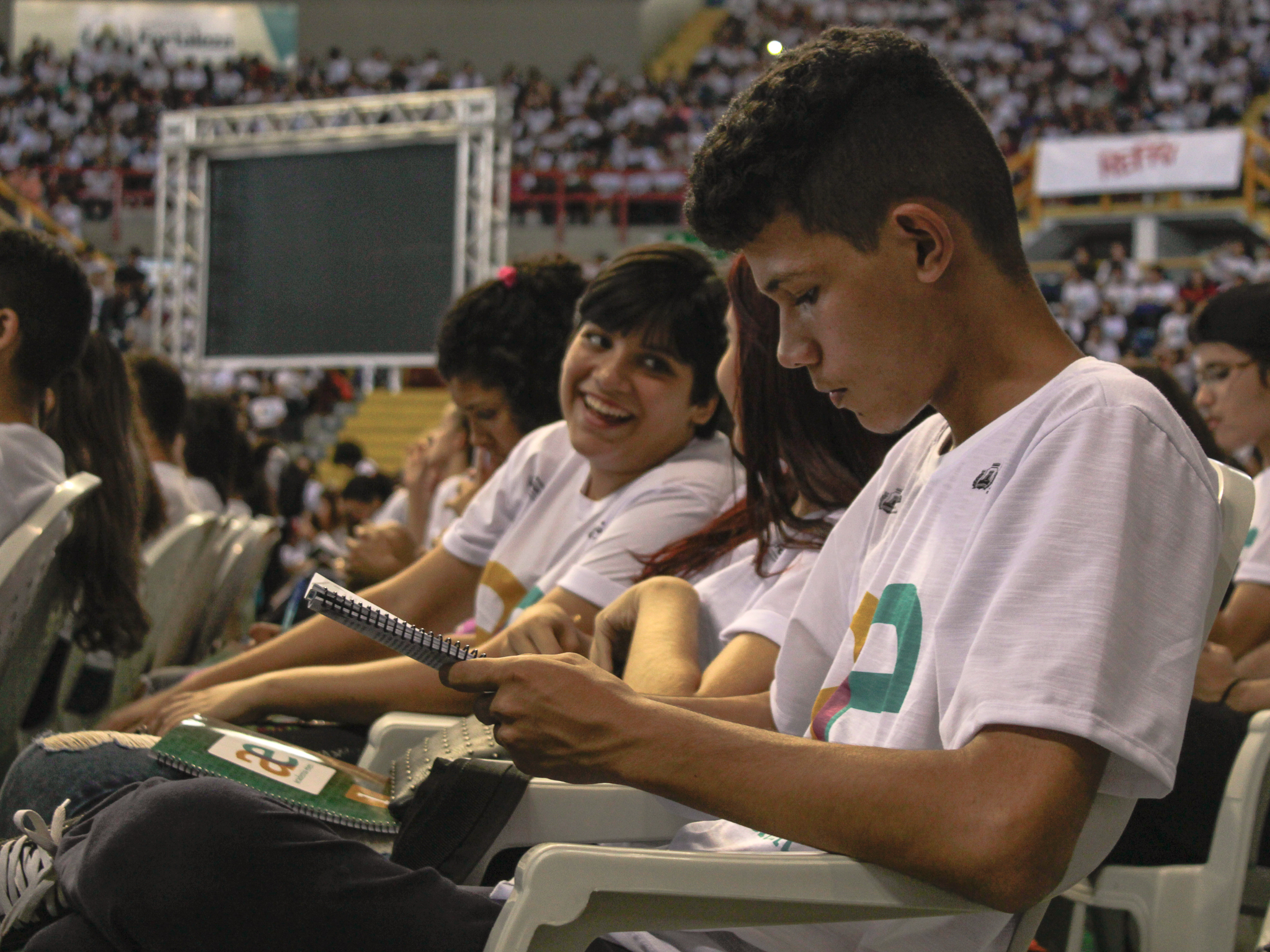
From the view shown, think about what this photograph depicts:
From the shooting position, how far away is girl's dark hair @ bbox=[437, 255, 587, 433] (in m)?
2.71

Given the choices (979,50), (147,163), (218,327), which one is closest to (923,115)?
(218,327)

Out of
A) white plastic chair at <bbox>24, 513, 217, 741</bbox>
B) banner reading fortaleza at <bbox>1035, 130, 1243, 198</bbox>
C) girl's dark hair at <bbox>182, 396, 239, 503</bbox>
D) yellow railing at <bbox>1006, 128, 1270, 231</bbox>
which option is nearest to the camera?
white plastic chair at <bbox>24, 513, 217, 741</bbox>

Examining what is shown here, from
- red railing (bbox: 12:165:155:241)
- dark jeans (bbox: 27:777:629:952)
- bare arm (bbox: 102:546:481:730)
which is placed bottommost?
bare arm (bbox: 102:546:481:730)

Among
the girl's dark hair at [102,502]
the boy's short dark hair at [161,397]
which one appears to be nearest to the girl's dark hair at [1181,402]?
the girl's dark hair at [102,502]

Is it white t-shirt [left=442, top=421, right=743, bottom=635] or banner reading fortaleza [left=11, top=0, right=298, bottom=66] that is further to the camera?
banner reading fortaleza [left=11, top=0, right=298, bottom=66]

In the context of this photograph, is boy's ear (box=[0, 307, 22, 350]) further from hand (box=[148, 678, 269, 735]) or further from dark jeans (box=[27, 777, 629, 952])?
dark jeans (box=[27, 777, 629, 952])

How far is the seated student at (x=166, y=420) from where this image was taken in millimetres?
3719

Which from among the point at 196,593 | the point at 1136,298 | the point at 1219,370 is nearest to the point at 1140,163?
the point at 1136,298

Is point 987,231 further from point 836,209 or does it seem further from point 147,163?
point 147,163

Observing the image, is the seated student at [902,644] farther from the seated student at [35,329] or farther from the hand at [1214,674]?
the seated student at [35,329]

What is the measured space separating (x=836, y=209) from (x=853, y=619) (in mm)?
375

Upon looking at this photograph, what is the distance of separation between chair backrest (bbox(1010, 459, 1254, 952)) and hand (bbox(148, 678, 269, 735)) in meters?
1.35

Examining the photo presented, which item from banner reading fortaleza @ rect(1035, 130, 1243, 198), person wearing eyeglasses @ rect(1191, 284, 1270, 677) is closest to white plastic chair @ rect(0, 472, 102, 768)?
person wearing eyeglasses @ rect(1191, 284, 1270, 677)

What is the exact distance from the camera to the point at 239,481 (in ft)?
19.1
